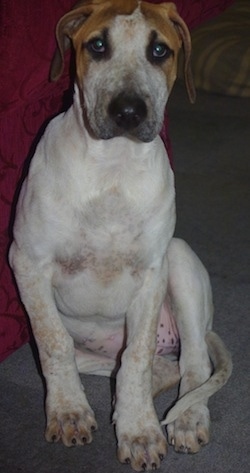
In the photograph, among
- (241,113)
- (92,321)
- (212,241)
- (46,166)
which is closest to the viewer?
(46,166)

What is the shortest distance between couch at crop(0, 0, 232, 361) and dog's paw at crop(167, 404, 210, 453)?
62cm

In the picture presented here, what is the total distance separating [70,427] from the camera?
2.39m

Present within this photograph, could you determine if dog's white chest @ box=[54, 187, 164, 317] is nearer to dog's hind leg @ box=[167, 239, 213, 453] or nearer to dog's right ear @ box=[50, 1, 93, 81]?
dog's hind leg @ box=[167, 239, 213, 453]

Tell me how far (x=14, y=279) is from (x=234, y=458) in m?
0.83

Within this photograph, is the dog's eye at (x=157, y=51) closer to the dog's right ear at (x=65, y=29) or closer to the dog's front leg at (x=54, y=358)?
the dog's right ear at (x=65, y=29)

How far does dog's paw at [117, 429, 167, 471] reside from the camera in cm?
233

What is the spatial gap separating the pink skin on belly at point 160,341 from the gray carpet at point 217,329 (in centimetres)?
11

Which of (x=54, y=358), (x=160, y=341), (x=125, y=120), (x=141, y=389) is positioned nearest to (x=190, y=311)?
(x=160, y=341)

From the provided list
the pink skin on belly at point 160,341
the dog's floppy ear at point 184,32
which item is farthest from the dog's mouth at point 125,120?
the pink skin on belly at point 160,341

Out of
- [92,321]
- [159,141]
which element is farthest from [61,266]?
[159,141]

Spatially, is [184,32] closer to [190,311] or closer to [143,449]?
[190,311]

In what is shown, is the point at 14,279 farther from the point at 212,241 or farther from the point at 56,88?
the point at 212,241

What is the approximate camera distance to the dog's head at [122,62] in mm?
2127

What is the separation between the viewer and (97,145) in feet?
7.61
